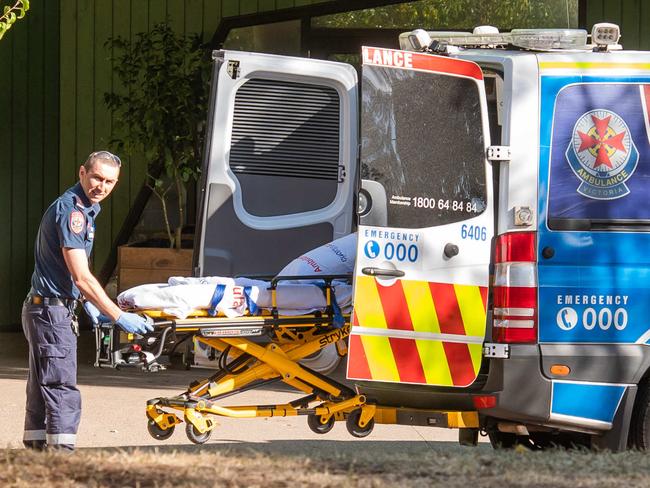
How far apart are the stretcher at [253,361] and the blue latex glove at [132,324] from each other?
8 cm

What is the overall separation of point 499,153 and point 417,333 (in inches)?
34.2

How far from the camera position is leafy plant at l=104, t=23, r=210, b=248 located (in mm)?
11188

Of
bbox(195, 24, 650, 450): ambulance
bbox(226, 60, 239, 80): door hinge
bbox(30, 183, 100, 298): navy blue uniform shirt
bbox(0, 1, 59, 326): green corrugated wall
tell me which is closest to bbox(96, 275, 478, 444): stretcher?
bbox(30, 183, 100, 298): navy blue uniform shirt

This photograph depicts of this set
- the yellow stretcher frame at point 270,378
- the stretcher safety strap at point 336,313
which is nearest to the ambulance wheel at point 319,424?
the yellow stretcher frame at point 270,378

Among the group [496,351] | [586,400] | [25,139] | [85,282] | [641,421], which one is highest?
[25,139]

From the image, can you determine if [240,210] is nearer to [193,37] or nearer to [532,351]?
[532,351]

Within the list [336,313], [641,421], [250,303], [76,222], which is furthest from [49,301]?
[641,421]

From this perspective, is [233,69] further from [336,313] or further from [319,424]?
[319,424]

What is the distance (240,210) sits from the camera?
7.28 meters

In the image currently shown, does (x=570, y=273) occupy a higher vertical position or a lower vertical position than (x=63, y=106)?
lower

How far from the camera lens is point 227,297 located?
6.21 meters

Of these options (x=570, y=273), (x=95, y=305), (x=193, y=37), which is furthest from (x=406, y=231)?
(x=193, y=37)

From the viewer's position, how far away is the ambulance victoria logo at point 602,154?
576 centimetres

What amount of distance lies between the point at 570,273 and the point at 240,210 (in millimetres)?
2213
